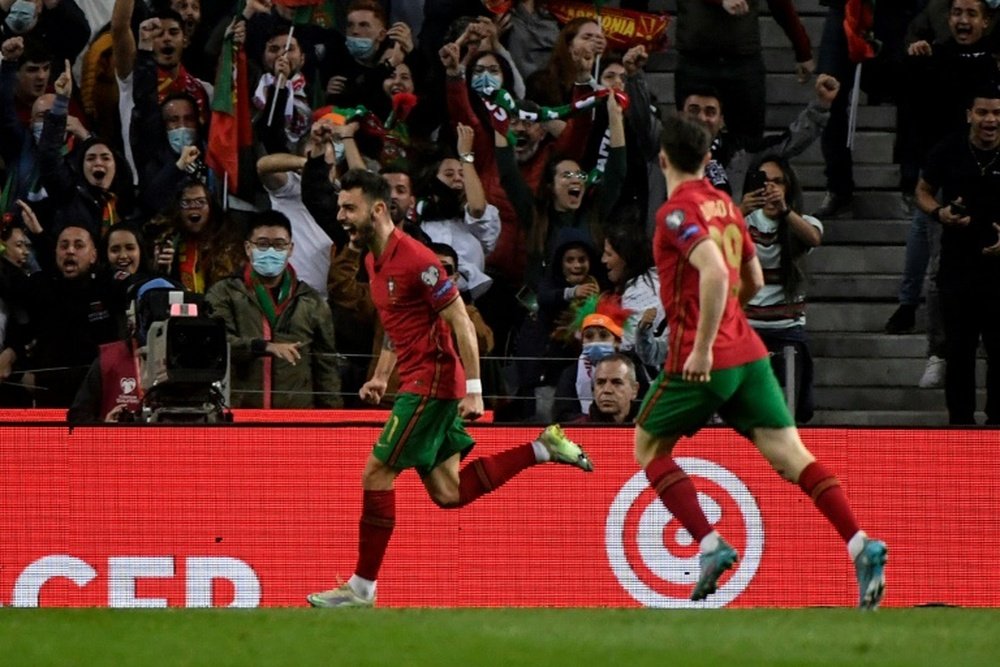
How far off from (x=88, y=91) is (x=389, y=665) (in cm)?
958

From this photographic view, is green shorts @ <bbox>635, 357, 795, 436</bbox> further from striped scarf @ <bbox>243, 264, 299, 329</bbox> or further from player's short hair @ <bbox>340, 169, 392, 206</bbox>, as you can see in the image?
striped scarf @ <bbox>243, 264, 299, 329</bbox>

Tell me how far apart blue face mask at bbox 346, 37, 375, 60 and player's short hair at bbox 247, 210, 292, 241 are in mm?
2420

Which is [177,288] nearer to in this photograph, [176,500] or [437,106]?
[176,500]

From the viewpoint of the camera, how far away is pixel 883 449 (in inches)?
498

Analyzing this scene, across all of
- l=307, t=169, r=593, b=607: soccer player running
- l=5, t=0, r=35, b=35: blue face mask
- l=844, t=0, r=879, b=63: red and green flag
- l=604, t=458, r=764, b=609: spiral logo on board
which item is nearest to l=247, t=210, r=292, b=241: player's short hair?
l=5, t=0, r=35, b=35: blue face mask

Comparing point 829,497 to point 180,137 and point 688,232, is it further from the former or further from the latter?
point 180,137

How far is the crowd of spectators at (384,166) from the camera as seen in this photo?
48.1ft

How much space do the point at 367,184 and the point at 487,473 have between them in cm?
167

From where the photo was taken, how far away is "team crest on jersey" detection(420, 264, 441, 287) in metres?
10.6

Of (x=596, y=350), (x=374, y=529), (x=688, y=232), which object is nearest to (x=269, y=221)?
(x=596, y=350)

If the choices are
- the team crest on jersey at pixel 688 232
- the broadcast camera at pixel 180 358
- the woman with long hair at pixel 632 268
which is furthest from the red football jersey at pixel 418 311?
the woman with long hair at pixel 632 268

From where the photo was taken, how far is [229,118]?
15977 millimetres

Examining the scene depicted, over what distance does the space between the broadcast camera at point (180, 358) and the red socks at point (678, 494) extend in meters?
3.87

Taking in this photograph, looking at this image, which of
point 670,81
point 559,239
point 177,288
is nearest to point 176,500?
point 177,288
